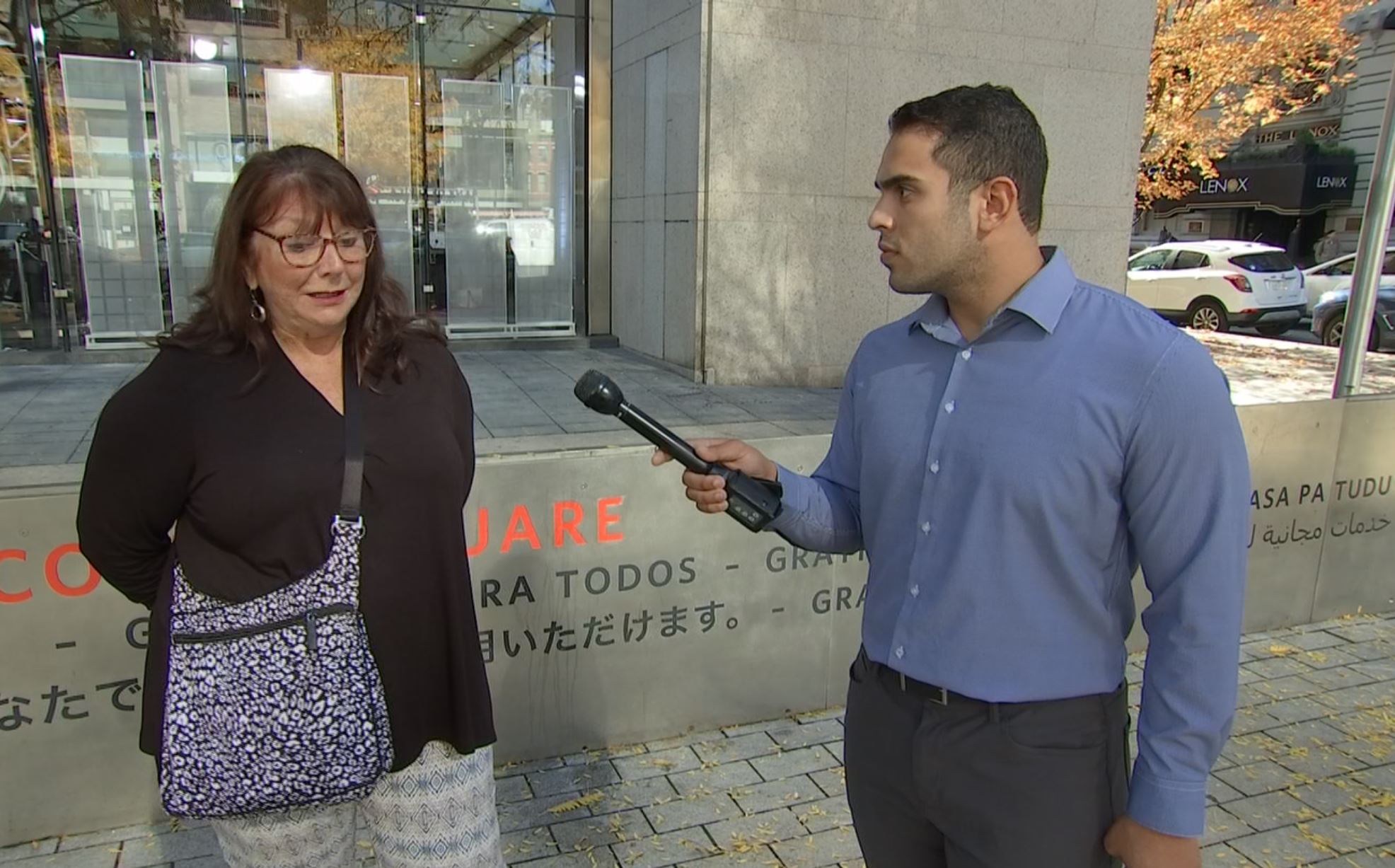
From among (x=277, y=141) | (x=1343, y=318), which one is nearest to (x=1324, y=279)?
(x=1343, y=318)

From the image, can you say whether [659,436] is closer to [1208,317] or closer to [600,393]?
[600,393]

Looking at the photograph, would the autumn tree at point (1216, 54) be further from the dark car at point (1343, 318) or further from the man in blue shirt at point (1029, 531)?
the man in blue shirt at point (1029, 531)

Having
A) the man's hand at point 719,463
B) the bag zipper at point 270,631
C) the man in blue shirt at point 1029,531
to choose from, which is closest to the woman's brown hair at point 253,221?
the bag zipper at point 270,631

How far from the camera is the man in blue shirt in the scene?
1623 mm

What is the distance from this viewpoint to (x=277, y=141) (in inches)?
412

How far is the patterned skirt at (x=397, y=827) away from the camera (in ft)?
6.81

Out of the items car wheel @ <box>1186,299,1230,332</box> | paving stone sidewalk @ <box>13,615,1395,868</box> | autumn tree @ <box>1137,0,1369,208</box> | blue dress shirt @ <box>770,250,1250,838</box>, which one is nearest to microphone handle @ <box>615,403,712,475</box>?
blue dress shirt @ <box>770,250,1250,838</box>

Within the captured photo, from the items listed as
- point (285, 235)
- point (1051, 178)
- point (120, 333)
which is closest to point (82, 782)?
point (285, 235)

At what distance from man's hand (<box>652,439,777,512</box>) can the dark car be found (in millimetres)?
14483

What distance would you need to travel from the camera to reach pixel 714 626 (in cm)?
407

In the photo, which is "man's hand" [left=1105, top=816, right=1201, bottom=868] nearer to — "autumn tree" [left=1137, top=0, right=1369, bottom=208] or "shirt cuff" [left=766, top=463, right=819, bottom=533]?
"shirt cuff" [left=766, top=463, right=819, bottom=533]

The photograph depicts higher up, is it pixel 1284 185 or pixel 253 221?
pixel 1284 185

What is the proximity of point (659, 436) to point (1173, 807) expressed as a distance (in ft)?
3.44

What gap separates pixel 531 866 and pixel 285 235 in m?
2.18
